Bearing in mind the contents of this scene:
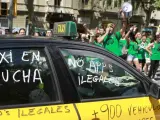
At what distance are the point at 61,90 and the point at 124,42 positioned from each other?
26.3ft

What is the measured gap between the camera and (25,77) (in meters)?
3.04

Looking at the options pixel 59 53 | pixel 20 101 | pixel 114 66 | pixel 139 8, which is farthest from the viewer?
pixel 139 8

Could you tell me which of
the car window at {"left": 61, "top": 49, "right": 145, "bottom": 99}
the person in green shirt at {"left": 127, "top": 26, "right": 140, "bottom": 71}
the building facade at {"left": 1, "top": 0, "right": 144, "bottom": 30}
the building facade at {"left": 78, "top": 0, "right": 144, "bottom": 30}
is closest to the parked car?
the car window at {"left": 61, "top": 49, "right": 145, "bottom": 99}

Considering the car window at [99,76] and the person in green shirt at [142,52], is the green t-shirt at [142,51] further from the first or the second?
the car window at [99,76]

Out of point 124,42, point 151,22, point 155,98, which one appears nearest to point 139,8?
point 151,22

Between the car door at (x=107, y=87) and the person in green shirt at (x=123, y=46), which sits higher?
the car door at (x=107, y=87)

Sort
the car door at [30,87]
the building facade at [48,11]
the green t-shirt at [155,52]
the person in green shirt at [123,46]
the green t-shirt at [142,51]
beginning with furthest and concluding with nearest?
the building facade at [48,11] < the green t-shirt at [142,51] < the green t-shirt at [155,52] < the person in green shirt at [123,46] < the car door at [30,87]

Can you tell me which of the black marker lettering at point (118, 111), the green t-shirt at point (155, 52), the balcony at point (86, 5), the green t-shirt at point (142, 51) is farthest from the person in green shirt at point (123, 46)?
the balcony at point (86, 5)

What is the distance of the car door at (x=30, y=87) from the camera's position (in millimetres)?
2918

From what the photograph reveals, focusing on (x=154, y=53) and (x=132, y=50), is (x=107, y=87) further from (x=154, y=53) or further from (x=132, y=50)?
(x=154, y=53)

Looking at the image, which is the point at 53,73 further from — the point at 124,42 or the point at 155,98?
the point at 124,42

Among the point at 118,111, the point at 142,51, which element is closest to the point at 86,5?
the point at 142,51

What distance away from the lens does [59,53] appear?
3.24m

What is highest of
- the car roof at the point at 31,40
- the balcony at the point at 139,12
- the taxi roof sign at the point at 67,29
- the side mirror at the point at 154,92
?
the taxi roof sign at the point at 67,29
